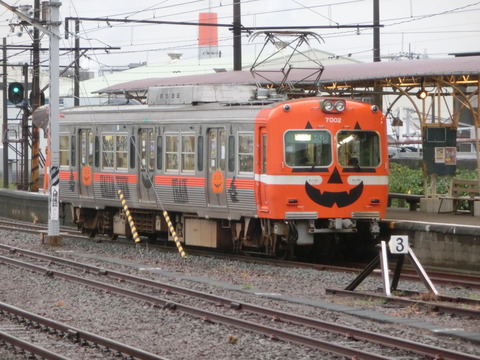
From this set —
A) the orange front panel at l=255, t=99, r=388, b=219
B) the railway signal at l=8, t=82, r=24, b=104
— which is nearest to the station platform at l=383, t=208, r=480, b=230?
the orange front panel at l=255, t=99, r=388, b=219

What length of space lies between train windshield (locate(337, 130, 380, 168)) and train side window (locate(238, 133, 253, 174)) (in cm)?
163

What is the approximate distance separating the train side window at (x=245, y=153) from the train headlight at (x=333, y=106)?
143 cm

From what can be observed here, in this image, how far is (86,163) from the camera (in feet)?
79.3

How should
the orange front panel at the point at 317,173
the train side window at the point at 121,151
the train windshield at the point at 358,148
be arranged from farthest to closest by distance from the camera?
the train side window at the point at 121,151
the train windshield at the point at 358,148
the orange front panel at the point at 317,173

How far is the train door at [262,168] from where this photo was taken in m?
18.8

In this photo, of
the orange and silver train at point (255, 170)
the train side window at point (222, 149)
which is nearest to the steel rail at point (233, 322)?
the orange and silver train at point (255, 170)

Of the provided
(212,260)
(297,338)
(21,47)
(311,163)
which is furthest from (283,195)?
(21,47)

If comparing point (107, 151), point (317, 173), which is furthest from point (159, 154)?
point (317, 173)

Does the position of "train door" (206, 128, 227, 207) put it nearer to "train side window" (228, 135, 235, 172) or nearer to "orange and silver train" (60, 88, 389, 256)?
"orange and silver train" (60, 88, 389, 256)

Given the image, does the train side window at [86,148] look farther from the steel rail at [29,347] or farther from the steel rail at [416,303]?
the steel rail at [29,347]

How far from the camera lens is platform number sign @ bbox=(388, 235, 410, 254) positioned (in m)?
14.3

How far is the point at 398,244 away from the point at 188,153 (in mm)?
7424

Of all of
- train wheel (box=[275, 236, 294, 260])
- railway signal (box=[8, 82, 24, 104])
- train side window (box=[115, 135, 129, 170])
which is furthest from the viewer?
railway signal (box=[8, 82, 24, 104])

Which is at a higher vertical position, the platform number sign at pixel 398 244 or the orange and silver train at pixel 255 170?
the orange and silver train at pixel 255 170
